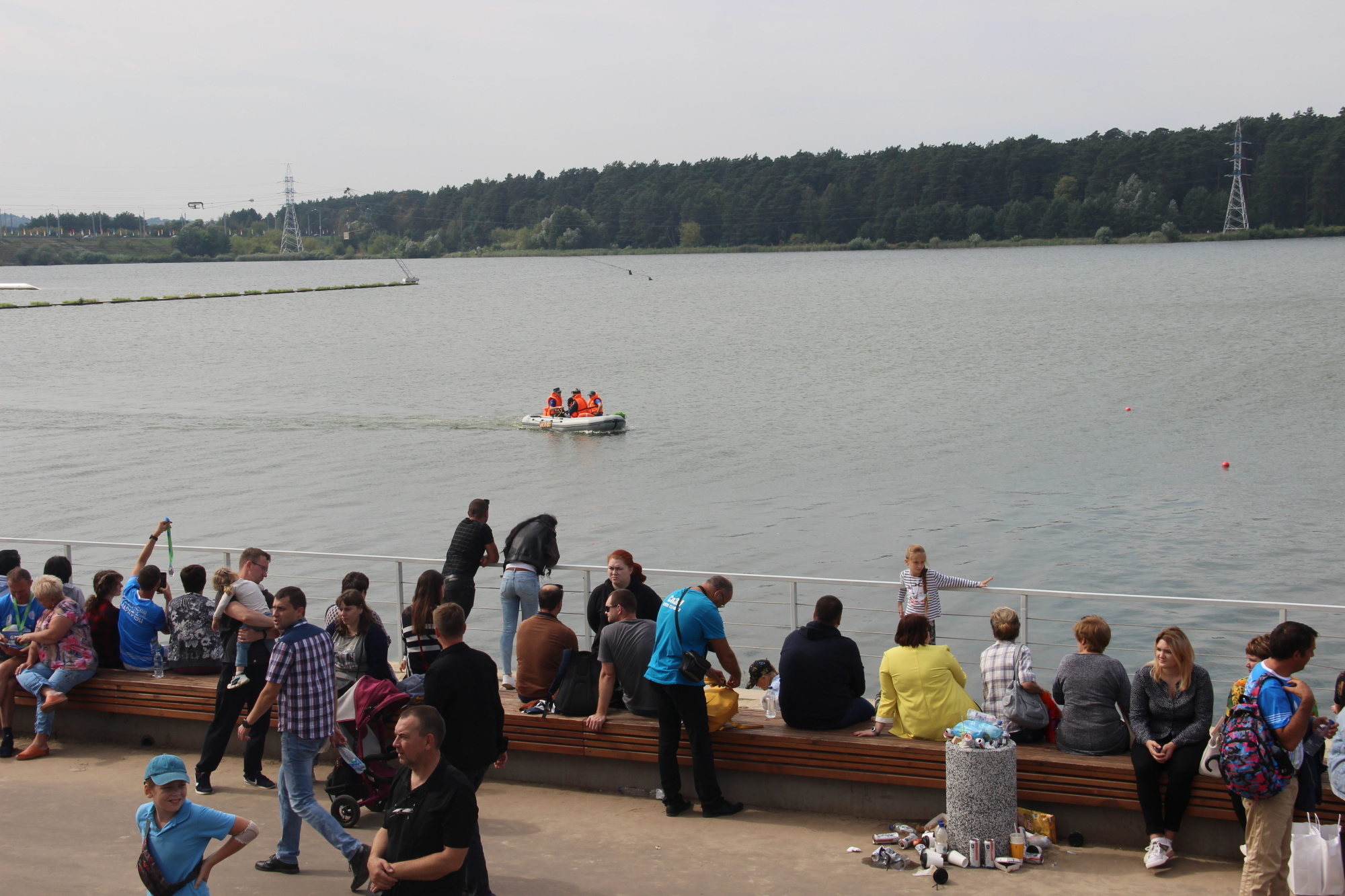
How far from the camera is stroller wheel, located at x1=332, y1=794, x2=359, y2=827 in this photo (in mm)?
7637

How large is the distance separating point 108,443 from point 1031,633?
36150 mm

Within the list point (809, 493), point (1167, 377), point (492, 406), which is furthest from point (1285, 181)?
point (809, 493)

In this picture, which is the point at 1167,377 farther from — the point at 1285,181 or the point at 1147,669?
the point at 1285,181

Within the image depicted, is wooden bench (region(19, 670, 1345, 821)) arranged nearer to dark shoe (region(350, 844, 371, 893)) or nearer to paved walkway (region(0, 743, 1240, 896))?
paved walkway (region(0, 743, 1240, 896))

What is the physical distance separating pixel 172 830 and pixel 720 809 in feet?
11.7

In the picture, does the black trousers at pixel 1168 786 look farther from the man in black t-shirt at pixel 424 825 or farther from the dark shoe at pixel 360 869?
the dark shoe at pixel 360 869

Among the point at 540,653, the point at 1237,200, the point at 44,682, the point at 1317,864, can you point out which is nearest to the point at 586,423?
the point at 44,682

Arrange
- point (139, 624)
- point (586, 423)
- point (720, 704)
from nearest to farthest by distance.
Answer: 1. point (720, 704)
2. point (139, 624)
3. point (586, 423)

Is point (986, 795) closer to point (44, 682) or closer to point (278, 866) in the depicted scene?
point (278, 866)

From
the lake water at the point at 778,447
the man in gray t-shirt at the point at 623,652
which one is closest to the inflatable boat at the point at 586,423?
the lake water at the point at 778,447

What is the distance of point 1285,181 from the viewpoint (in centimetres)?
16812

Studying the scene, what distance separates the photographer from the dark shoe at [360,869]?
672 centimetres

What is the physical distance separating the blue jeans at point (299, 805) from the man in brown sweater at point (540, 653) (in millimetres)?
1905

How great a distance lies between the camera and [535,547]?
10320 mm
